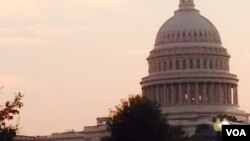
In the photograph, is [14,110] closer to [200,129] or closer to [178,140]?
[178,140]

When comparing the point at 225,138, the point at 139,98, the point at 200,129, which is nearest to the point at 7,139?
the point at 225,138

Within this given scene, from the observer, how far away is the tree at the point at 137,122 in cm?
12975

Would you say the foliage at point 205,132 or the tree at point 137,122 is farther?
the foliage at point 205,132

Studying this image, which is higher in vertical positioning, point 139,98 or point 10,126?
point 139,98

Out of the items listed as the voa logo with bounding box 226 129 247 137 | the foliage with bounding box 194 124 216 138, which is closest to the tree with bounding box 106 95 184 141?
the foliage with bounding box 194 124 216 138

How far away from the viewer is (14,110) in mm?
38406

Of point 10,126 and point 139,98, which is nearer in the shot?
Result: point 10,126

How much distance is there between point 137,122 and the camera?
132 meters

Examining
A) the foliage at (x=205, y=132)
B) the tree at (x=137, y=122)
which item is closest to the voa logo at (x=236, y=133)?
the tree at (x=137, y=122)

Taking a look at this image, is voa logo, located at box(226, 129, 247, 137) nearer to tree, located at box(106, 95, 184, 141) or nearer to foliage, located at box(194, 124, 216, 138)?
tree, located at box(106, 95, 184, 141)

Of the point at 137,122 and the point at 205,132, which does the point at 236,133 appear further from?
the point at 205,132

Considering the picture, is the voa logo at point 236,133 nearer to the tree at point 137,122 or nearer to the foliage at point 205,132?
the tree at point 137,122

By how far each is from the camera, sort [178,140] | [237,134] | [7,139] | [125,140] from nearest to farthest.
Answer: [237,134] < [7,139] < [125,140] < [178,140]

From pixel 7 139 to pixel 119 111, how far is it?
7985 cm
